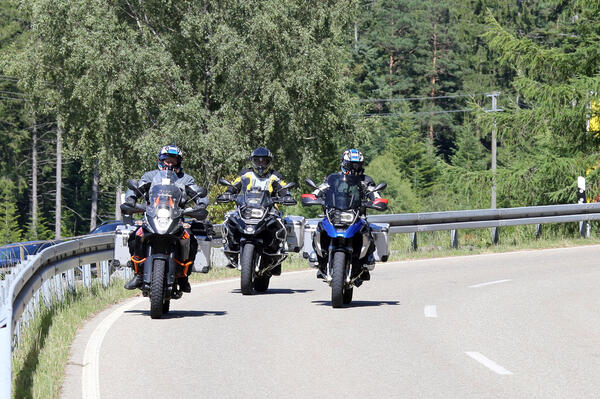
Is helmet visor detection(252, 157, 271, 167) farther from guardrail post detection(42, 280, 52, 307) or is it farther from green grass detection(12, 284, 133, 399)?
guardrail post detection(42, 280, 52, 307)

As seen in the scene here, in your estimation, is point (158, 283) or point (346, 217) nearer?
point (158, 283)

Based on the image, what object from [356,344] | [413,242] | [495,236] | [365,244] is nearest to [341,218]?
[365,244]

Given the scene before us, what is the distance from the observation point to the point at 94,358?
9.84 metres

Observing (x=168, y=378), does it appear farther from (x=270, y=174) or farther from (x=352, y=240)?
(x=270, y=174)

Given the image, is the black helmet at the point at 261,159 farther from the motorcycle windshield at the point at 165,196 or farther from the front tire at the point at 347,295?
the motorcycle windshield at the point at 165,196

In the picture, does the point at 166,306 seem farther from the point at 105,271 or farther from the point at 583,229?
the point at 583,229

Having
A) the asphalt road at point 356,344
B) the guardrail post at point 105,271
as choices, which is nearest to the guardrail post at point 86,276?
the guardrail post at point 105,271

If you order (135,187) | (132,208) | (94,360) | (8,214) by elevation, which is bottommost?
(94,360)

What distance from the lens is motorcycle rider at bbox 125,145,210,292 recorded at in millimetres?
12391

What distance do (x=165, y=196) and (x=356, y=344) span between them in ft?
9.76

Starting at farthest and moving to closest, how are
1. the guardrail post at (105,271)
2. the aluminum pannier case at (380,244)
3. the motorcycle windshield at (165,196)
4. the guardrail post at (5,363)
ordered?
the guardrail post at (105,271), the aluminum pannier case at (380,244), the motorcycle windshield at (165,196), the guardrail post at (5,363)

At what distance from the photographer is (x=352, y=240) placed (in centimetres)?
1329

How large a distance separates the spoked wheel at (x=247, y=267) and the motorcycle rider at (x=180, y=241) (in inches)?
69.3

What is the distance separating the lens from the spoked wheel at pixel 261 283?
15.3 meters
